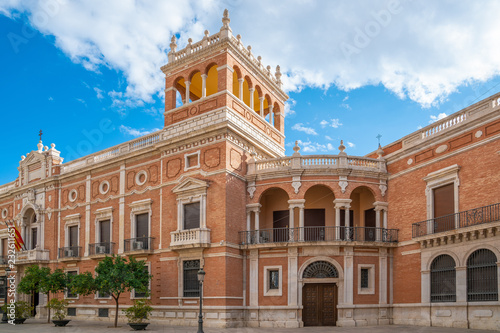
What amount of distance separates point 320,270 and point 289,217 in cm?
327

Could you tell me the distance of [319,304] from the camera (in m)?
25.5

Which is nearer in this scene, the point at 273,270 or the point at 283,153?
the point at 273,270

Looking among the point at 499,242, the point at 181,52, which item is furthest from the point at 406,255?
the point at 181,52

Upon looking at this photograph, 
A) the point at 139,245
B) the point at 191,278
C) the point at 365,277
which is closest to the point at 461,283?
the point at 365,277

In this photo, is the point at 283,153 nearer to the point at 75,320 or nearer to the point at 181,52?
the point at 181,52

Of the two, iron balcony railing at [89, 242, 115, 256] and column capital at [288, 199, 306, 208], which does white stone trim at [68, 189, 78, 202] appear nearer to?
iron balcony railing at [89, 242, 115, 256]

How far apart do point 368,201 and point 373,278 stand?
459 centimetres

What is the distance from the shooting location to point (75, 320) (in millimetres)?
31906

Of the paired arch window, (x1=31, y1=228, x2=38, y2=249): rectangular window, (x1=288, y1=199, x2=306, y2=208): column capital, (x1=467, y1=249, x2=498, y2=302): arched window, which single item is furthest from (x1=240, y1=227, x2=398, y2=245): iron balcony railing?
(x1=31, y1=228, x2=38, y2=249): rectangular window

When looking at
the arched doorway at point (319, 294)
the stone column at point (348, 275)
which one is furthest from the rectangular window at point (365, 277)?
the arched doorway at point (319, 294)

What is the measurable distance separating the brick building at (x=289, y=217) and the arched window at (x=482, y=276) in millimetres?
51

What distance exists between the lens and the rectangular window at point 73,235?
34.7m

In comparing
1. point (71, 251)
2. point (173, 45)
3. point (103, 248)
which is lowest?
point (71, 251)

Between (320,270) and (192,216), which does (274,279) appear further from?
(192,216)
